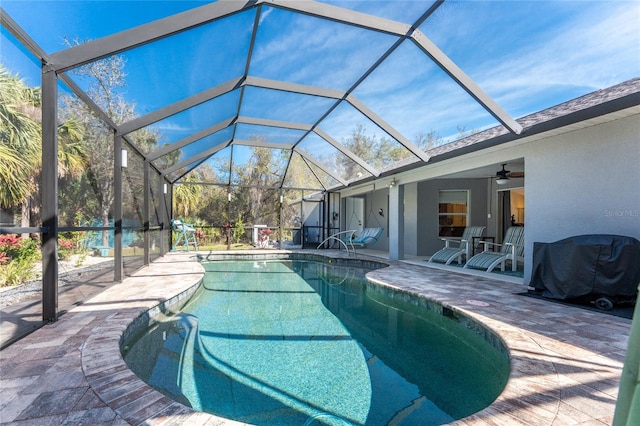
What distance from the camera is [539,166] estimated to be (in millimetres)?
5598

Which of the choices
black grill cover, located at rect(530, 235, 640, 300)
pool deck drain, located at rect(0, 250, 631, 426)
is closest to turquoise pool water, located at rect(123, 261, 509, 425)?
pool deck drain, located at rect(0, 250, 631, 426)

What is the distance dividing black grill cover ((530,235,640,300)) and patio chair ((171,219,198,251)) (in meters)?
10.6

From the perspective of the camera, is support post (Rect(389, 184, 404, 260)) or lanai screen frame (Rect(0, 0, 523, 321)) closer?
lanai screen frame (Rect(0, 0, 523, 321))

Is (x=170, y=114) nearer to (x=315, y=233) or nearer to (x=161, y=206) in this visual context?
(x=161, y=206)

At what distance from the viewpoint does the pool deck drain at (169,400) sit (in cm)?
Answer: 189

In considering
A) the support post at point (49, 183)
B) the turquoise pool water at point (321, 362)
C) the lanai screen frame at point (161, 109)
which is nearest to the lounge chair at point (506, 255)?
the turquoise pool water at point (321, 362)

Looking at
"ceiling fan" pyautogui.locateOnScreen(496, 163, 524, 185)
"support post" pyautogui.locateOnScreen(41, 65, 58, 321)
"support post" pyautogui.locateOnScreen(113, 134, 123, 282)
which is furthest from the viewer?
"ceiling fan" pyautogui.locateOnScreen(496, 163, 524, 185)

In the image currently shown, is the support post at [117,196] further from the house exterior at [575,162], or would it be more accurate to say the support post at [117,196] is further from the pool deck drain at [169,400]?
the house exterior at [575,162]

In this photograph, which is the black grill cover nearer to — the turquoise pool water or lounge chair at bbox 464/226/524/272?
the turquoise pool water

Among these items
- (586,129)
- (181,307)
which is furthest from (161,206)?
(586,129)

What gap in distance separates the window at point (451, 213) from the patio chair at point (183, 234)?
28.5ft

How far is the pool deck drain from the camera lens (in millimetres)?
1890

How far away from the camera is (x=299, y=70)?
227 inches

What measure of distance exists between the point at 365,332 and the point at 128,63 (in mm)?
4589
